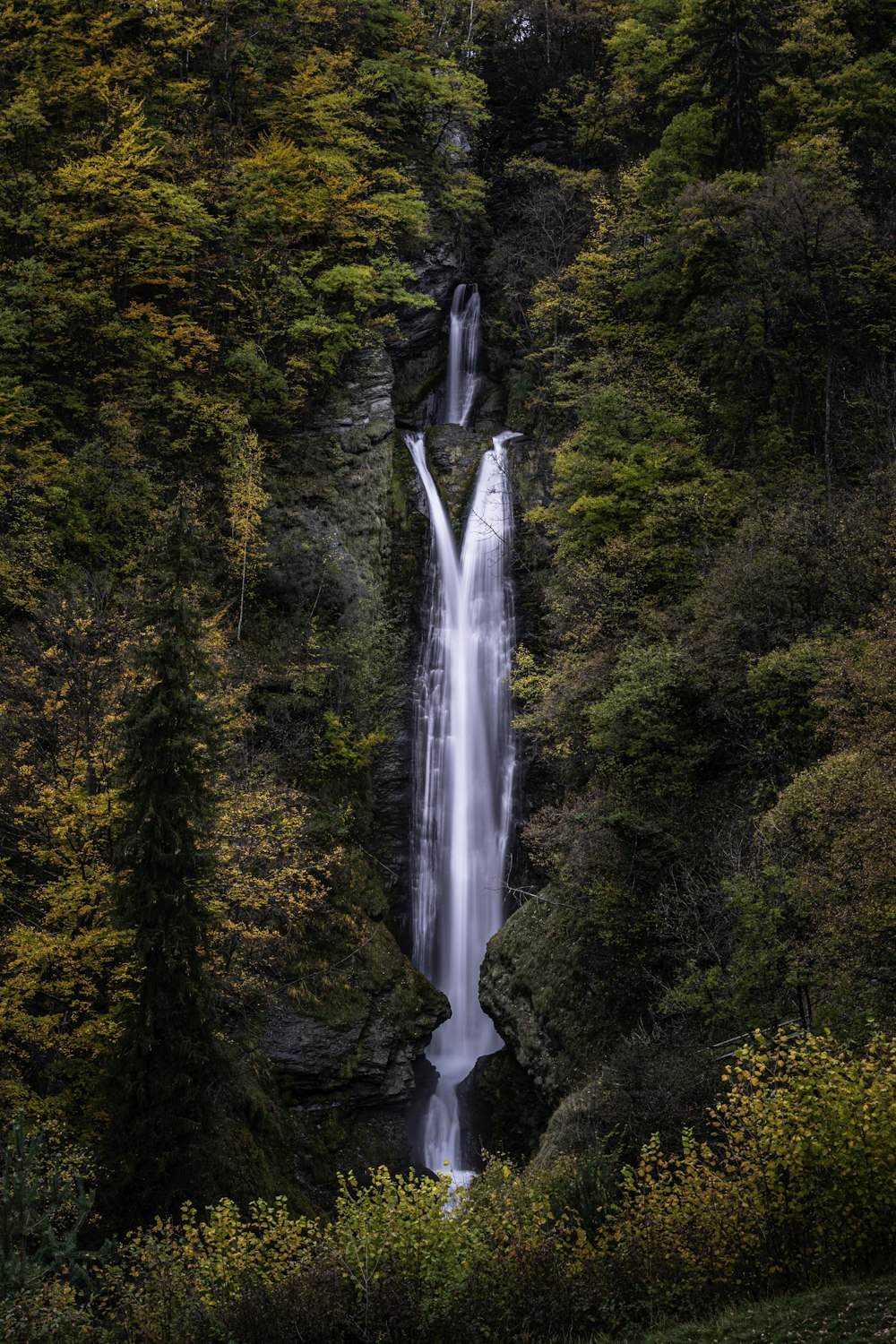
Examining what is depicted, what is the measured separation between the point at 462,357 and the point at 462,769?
17061 millimetres

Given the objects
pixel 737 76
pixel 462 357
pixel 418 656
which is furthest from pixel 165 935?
pixel 462 357

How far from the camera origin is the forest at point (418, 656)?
9.34 meters

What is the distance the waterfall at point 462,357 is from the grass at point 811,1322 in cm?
3013

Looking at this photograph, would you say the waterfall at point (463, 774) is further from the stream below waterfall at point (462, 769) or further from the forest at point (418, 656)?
the forest at point (418, 656)

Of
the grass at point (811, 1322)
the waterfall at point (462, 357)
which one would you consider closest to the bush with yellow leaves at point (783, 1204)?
the grass at point (811, 1322)

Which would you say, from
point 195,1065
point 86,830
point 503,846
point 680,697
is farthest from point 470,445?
point 195,1065

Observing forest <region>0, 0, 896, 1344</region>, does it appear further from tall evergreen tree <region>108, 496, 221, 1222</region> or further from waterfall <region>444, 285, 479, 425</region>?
waterfall <region>444, 285, 479, 425</region>

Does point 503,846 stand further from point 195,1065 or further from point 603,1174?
point 603,1174

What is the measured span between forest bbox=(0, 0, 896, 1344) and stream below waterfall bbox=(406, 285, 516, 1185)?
0.58m

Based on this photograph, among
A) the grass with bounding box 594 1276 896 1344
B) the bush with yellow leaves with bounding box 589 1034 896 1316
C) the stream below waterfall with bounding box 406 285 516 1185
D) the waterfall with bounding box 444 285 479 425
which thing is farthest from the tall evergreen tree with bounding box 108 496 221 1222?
the waterfall with bounding box 444 285 479 425

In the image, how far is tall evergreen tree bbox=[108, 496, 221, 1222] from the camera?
520 inches

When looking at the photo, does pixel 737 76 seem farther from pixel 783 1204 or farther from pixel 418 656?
pixel 783 1204

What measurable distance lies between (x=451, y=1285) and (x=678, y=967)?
7312mm

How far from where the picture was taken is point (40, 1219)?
26.5 ft
